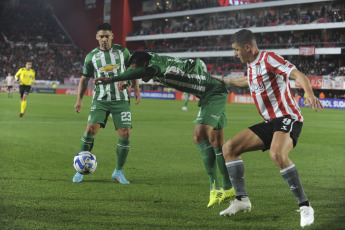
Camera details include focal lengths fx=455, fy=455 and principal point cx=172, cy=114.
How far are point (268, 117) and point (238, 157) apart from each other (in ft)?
1.90

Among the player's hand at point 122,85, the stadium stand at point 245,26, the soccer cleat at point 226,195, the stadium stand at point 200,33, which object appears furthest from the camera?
the stadium stand at point 200,33

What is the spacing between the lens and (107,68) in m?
7.19

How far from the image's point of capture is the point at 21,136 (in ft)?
42.5

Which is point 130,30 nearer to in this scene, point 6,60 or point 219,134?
point 6,60

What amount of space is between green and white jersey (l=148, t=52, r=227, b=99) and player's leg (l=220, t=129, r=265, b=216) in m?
0.84

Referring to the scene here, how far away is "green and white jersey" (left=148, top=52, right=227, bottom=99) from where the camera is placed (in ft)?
17.8

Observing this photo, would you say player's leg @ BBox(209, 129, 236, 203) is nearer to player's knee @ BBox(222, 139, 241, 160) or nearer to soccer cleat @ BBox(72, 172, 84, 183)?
player's knee @ BBox(222, 139, 241, 160)

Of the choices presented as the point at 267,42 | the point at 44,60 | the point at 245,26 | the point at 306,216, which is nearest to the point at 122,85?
the point at 306,216

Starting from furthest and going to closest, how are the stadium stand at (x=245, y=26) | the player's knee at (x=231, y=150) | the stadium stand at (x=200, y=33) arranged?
the stadium stand at (x=200, y=33), the stadium stand at (x=245, y=26), the player's knee at (x=231, y=150)

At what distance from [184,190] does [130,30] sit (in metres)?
66.4

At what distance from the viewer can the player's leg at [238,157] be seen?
517 cm

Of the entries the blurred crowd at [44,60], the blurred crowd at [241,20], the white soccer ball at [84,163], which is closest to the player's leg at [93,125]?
the white soccer ball at [84,163]

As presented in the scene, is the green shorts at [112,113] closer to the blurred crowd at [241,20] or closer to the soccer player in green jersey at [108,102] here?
the soccer player in green jersey at [108,102]

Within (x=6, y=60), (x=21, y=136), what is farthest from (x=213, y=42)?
(x=21, y=136)
